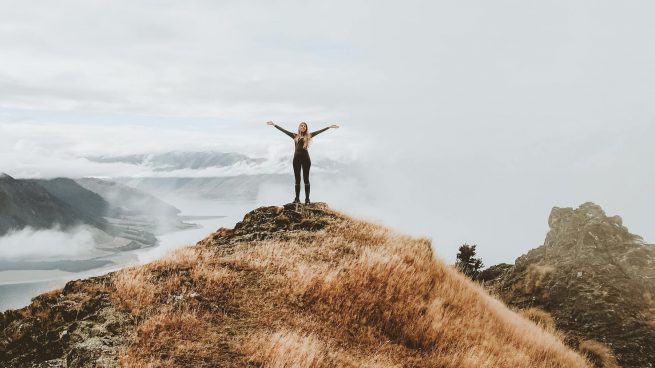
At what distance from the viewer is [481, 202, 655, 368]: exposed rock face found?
52.5 ft

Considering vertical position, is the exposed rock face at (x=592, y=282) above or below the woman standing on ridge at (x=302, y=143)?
below

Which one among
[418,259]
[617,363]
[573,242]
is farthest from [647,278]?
[418,259]

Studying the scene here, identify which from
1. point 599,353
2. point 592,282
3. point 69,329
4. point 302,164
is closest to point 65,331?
point 69,329

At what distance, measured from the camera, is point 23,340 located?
7.57 m

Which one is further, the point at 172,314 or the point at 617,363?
the point at 617,363

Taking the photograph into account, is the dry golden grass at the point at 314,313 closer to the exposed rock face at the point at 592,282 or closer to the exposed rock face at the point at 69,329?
the exposed rock face at the point at 69,329

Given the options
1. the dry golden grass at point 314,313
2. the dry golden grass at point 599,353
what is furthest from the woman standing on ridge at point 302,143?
the dry golden grass at point 599,353

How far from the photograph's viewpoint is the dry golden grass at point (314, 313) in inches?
295

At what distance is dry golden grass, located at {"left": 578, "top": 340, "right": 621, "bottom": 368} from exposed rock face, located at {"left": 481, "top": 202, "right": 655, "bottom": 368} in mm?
266

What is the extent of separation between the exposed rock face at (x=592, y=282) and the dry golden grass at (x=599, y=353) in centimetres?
27

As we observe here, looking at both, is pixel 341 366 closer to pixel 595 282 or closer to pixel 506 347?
pixel 506 347

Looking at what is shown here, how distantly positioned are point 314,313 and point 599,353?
35.7 feet

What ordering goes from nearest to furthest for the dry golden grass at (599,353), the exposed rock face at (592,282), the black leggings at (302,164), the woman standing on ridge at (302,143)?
1. the dry golden grass at (599,353)
2. the exposed rock face at (592,282)
3. the woman standing on ridge at (302,143)
4. the black leggings at (302,164)

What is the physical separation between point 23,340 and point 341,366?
5129 millimetres
